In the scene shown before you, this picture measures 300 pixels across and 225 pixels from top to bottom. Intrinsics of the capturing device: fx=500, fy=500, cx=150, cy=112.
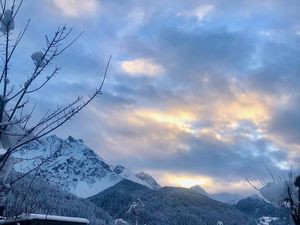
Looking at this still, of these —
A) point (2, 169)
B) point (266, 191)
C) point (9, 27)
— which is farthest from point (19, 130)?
point (266, 191)

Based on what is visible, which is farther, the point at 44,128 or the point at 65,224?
the point at 65,224

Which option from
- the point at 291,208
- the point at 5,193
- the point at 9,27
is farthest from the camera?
the point at 291,208

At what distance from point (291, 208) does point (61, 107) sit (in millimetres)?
3403

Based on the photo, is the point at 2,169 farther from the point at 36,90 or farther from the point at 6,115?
the point at 36,90

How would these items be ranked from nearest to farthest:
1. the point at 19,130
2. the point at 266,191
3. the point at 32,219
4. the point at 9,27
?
the point at 19,130 → the point at 9,27 → the point at 266,191 → the point at 32,219

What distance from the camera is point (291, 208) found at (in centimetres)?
680

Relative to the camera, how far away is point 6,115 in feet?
17.6

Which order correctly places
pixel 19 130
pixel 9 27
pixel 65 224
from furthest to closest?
pixel 65 224 → pixel 9 27 → pixel 19 130

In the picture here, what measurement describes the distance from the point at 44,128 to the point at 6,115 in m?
0.43

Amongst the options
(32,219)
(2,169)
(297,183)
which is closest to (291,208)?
(297,183)

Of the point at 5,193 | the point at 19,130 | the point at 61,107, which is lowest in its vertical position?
the point at 5,193

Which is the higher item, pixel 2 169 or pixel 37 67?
pixel 37 67

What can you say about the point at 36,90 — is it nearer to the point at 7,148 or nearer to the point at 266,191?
the point at 7,148

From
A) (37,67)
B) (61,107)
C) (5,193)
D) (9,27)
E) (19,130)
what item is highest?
(9,27)
